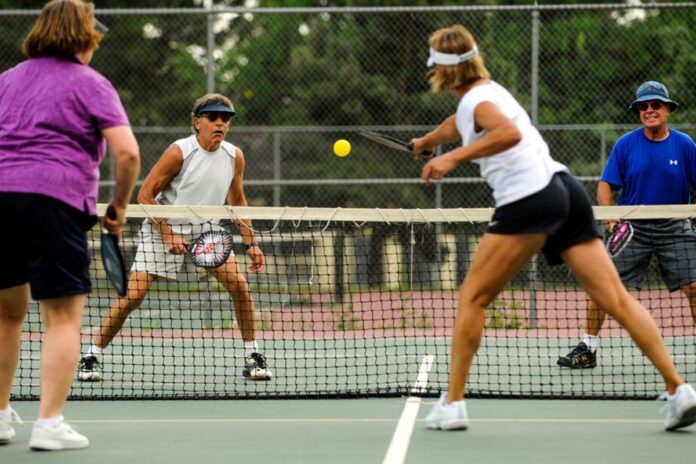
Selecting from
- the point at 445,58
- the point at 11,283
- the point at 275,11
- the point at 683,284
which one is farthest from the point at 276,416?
the point at 275,11

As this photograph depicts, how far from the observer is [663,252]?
7.60 metres

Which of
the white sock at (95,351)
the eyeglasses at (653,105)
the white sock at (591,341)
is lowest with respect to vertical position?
the white sock at (95,351)

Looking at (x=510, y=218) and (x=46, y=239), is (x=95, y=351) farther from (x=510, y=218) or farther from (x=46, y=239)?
(x=510, y=218)

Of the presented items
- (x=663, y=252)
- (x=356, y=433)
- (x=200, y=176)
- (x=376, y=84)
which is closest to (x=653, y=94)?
(x=663, y=252)

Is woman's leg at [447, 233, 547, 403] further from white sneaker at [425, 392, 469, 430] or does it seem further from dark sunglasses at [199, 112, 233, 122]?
dark sunglasses at [199, 112, 233, 122]

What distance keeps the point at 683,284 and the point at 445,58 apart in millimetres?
3075

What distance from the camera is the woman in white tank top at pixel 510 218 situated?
16.6 feet

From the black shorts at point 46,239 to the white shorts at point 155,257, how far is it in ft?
8.49

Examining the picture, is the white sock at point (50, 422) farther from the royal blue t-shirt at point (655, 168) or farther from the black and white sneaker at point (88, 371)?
the royal blue t-shirt at point (655, 168)

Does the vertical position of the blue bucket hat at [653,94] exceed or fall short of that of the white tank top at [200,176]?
it exceeds it

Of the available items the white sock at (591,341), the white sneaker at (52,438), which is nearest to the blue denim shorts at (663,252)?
the white sock at (591,341)

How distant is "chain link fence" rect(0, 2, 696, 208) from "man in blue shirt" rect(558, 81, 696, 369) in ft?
9.74

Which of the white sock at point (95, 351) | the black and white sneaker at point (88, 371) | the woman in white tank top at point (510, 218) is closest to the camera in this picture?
the woman in white tank top at point (510, 218)

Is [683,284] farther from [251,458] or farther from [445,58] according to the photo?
[251,458]
